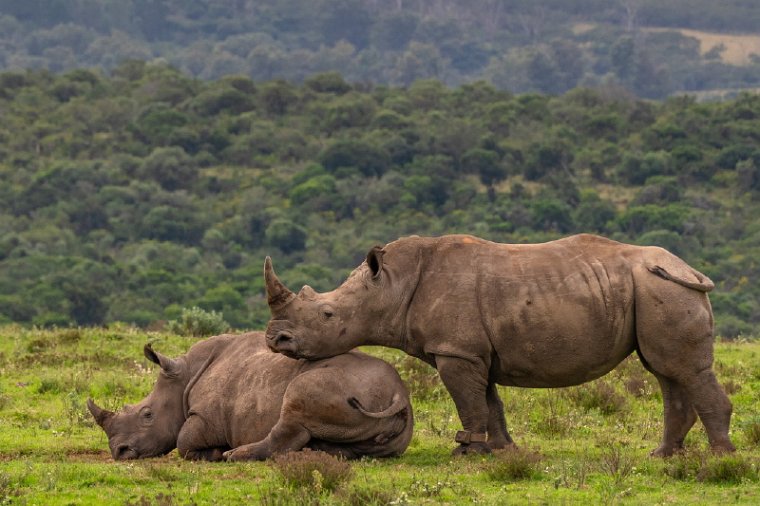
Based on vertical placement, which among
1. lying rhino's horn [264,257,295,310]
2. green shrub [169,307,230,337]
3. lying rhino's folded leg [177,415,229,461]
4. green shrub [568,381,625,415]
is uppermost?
lying rhino's horn [264,257,295,310]

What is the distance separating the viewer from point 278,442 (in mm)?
11852

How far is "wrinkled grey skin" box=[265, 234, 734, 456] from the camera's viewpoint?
1183 centimetres

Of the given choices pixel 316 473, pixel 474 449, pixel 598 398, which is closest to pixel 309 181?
pixel 598 398

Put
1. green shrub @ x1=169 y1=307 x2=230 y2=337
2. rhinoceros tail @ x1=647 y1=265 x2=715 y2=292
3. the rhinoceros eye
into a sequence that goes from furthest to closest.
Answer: green shrub @ x1=169 y1=307 x2=230 y2=337, the rhinoceros eye, rhinoceros tail @ x1=647 y1=265 x2=715 y2=292

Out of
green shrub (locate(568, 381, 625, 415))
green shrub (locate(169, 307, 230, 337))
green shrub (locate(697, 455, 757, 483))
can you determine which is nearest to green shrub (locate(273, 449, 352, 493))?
green shrub (locate(697, 455, 757, 483))

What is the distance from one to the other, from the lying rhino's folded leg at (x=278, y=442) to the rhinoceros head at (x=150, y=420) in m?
0.96

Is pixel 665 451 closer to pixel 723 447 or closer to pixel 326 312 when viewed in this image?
pixel 723 447

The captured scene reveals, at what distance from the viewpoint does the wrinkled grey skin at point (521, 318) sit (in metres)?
11.8

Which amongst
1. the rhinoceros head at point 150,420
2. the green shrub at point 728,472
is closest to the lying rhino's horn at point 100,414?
the rhinoceros head at point 150,420

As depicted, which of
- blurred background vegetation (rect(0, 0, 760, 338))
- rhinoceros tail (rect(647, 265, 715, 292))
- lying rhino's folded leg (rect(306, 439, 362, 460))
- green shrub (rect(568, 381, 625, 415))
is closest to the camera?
rhinoceros tail (rect(647, 265, 715, 292))

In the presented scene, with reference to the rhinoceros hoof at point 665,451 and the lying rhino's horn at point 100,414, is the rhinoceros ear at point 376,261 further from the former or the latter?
the rhinoceros hoof at point 665,451

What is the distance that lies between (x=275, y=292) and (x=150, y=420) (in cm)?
163

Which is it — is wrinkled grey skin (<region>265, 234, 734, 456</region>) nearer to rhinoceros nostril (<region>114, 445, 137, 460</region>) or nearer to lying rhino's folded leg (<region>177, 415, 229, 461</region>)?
lying rhino's folded leg (<region>177, 415, 229, 461</region>)

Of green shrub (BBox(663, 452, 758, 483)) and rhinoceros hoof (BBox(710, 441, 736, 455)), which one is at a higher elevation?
green shrub (BBox(663, 452, 758, 483))
